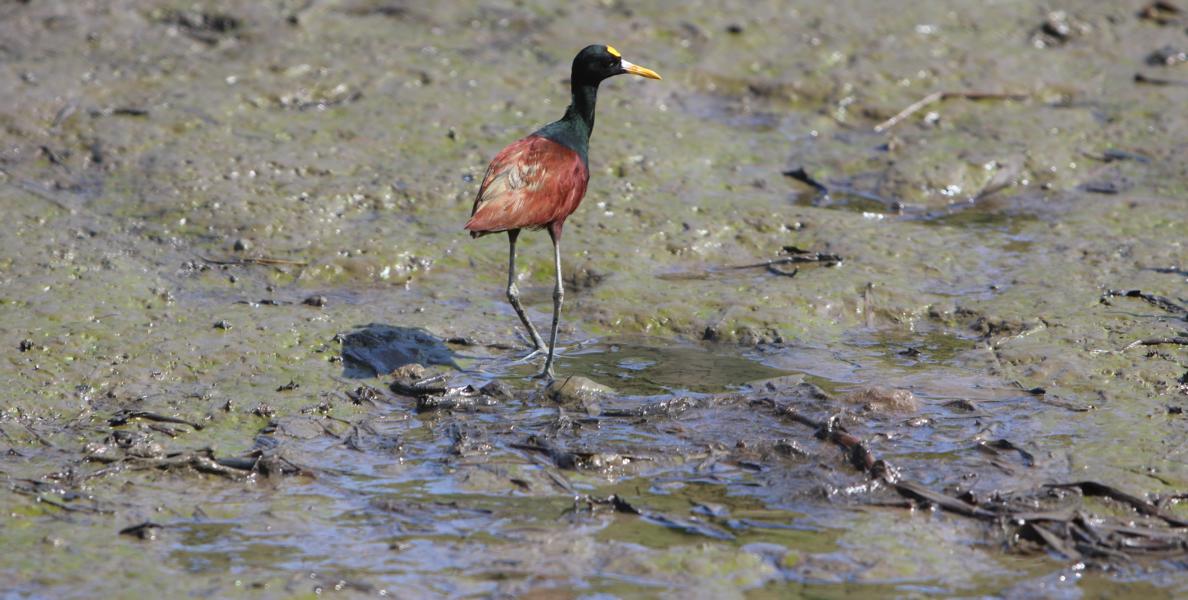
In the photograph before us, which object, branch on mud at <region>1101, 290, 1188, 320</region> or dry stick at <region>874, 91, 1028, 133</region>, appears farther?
dry stick at <region>874, 91, 1028, 133</region>

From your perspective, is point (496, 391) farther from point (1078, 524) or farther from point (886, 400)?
point (1078, 524)

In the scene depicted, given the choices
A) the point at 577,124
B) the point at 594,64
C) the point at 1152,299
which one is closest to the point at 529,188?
the point at 577,124

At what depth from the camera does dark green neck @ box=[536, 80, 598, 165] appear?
6.61 metres

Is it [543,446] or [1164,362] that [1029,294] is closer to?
[1164,362]

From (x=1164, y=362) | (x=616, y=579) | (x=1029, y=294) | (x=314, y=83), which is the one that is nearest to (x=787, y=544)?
(x=616, y=579)

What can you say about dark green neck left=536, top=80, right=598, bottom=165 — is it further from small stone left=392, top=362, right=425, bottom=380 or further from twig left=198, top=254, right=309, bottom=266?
twig left=198, top=254, right=309, bottom=266

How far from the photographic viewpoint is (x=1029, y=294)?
277 inches

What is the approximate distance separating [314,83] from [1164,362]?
19.0 ft

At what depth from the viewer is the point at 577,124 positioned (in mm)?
6754

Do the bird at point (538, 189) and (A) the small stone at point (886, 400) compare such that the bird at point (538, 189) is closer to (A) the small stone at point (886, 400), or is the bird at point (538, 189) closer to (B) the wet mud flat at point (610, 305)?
(B) the wet mud flat at point (610, 305)

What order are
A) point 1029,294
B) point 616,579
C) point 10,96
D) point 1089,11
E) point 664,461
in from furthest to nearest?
point 1089,11, point 10,96, point 1029,294, point 664,461, point 616,579

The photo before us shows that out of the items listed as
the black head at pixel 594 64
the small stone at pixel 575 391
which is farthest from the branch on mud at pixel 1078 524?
the black head at pixel 594 64

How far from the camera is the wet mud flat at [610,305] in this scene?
4.66 m

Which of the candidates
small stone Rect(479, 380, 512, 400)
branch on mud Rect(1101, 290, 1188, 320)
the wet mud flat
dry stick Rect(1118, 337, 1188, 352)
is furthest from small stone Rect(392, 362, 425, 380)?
branch on mud Rect(1101, 290, 1188, 320)
